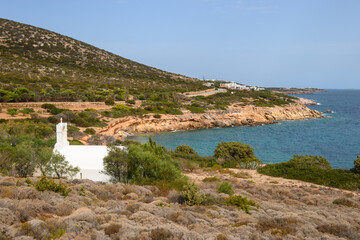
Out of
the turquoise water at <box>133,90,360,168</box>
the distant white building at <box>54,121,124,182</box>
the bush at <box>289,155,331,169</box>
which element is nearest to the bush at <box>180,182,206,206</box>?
the distant white building at <box>54,121,124,182</box>

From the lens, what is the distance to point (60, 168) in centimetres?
1152

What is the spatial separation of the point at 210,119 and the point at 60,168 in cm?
3650

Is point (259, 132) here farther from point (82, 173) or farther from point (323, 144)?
point (82, 173)

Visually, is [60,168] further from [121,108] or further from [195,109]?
[195,109]

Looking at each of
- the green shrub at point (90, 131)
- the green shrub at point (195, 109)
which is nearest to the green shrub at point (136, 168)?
the green shrub at point (90, 131)

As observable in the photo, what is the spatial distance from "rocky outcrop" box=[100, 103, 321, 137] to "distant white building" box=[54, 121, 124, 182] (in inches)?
744

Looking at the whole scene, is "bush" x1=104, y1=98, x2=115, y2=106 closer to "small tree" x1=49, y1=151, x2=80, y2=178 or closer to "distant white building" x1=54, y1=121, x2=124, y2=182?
"distant white building" x1=54, y1=121, x2=124, y2=182

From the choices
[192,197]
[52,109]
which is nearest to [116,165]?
[192,197]

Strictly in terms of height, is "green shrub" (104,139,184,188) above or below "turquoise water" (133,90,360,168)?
above

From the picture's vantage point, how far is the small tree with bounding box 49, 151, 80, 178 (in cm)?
1148

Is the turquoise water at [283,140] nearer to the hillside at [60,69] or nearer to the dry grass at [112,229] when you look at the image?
the hillside at [60,69]

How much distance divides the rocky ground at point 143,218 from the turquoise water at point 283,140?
1893cm

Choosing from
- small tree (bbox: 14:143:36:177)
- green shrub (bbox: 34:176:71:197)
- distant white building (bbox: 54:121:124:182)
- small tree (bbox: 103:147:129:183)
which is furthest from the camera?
distant white building (bbox: 54:121:124:182)

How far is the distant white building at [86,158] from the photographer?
1192 cm
